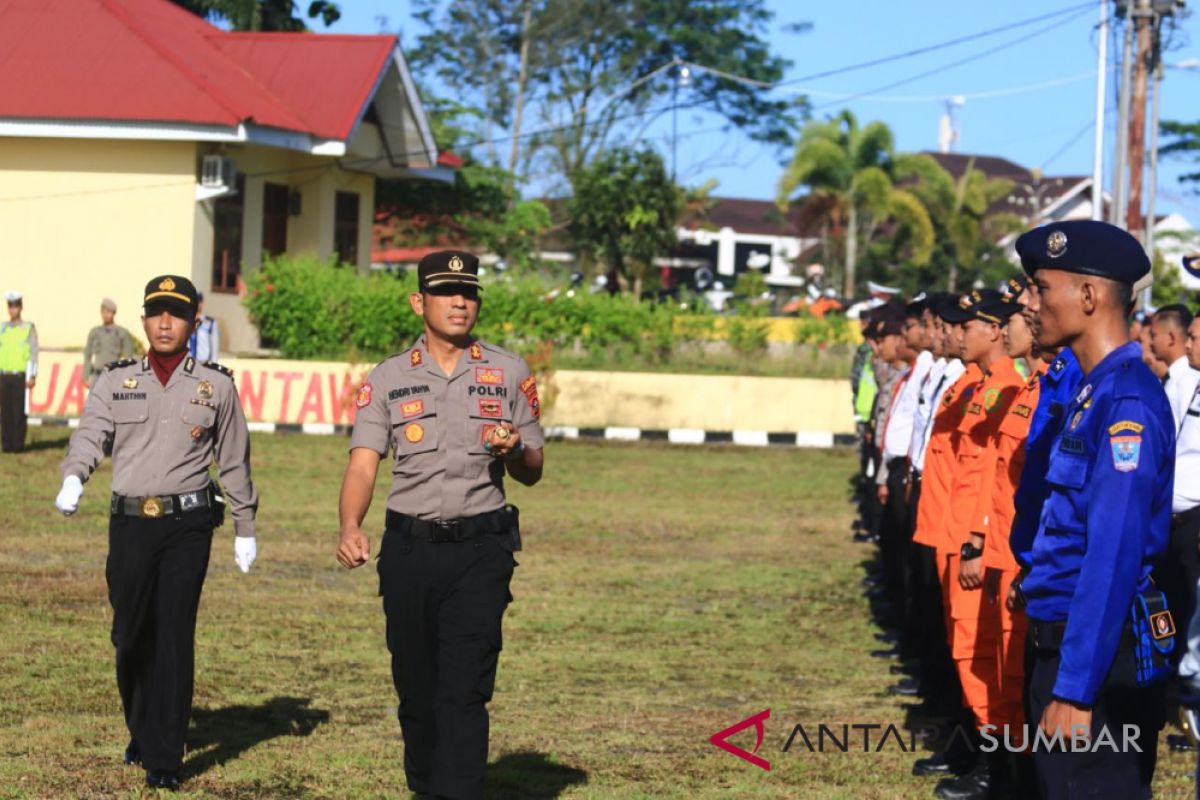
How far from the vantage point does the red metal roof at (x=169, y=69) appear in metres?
27.5

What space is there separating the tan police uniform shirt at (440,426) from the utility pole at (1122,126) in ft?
71.2

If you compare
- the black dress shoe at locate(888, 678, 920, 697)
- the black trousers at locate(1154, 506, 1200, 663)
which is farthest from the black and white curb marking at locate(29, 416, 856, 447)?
the black trousers at locate(1154, 506, 1200, 663)

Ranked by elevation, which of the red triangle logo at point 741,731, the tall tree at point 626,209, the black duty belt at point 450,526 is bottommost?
the red triangle logo at point 741,731

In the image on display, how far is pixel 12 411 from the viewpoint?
20.0 m

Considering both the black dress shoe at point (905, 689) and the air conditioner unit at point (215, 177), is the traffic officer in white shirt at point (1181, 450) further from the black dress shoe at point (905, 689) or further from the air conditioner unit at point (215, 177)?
the air conditioner unit at point (215, 177)

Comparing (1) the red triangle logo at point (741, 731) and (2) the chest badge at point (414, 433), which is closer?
(2) the chest badge at point (414, 433)

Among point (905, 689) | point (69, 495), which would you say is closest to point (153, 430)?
point (69, 495)

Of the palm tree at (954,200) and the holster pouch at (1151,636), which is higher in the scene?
the palm tree at (954,200)

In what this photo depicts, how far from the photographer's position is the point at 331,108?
3033cm

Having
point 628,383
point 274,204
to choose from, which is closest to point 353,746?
point 628,383

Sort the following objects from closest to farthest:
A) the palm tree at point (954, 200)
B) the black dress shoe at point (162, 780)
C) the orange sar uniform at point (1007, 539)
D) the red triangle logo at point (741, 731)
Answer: the orange sar uniform at point (1007, 539) → the black dress shoe at point (162, 780) → the red triangle logo at point (741, 731) → the palm tree at point (954, 200)

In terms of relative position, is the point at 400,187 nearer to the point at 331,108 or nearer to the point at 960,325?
the point at 331,108

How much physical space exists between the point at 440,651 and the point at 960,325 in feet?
10.7

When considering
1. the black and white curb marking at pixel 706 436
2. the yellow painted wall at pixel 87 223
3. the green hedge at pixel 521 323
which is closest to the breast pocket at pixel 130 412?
the black and white curb marking at pixel 706 436
